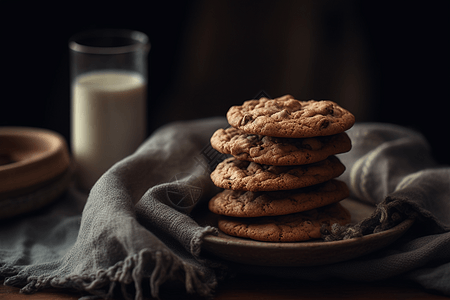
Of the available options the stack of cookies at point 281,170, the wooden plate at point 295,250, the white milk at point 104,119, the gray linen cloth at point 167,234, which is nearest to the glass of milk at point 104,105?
the white milk at point 104,119

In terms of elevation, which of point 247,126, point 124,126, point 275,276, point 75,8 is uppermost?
point 75,8

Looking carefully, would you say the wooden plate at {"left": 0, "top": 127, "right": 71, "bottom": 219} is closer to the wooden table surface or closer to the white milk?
the white milk

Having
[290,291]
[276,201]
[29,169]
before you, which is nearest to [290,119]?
[276,201]

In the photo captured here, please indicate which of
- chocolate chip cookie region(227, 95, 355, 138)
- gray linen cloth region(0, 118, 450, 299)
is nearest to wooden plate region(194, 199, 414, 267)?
gray linen cloth region(0, 118, 450, 299)

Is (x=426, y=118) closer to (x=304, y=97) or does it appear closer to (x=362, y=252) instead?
(x=304, y=97)

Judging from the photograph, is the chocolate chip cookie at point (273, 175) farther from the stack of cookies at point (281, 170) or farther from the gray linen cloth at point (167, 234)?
the gray linen cloth at point (167, 234)

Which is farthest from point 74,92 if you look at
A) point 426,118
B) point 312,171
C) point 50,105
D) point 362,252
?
point 426,118

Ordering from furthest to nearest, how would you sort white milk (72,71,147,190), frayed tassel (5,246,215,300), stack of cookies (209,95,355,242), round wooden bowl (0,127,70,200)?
white milk (72,71,147,190), round wooden bowl (0,127,70,200), stack of cookies (209,95,355,242), frayed tassel (5,246,215,300)
